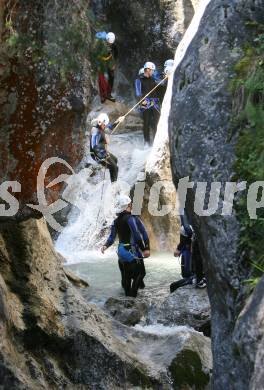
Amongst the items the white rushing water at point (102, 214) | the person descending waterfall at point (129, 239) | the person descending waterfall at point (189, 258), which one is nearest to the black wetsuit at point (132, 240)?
the person descending waterfall at point (129, 239)

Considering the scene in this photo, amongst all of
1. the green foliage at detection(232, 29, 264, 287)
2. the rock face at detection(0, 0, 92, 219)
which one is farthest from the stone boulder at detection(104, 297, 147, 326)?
the green foliage at detection(232, 29, 264, 287)

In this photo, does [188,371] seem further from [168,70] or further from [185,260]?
[168,70]

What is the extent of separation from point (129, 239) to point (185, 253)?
3.46 feet

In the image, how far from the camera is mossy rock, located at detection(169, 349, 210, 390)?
753 centimetres

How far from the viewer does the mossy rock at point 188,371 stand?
753 centimetres

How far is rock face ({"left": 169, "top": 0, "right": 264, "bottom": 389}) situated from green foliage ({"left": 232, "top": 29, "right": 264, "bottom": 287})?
9cm

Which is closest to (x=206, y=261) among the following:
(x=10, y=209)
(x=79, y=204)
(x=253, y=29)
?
(x=253, y=29)

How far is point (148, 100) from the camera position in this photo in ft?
58.5

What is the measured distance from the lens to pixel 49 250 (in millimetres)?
8656

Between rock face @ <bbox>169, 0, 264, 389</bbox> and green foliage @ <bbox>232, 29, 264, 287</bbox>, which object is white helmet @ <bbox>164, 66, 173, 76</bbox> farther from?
green foliage @ <bbox>232, 29, 264, 287</bbox>

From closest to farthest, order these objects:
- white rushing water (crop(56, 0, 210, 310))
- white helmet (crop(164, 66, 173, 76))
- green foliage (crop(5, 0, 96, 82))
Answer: green foliage (crop(5, 0, 96, 82)), white rushing water (crop(56, 0, 210, 310)), white helmet (crop(164, 66, 173, 76))

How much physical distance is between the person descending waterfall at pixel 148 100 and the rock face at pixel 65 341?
989cm

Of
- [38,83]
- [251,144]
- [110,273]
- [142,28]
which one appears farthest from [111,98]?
[251,144]

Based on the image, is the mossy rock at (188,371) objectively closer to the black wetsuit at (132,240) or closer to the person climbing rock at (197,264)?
the person climbing rock at (197,264)
